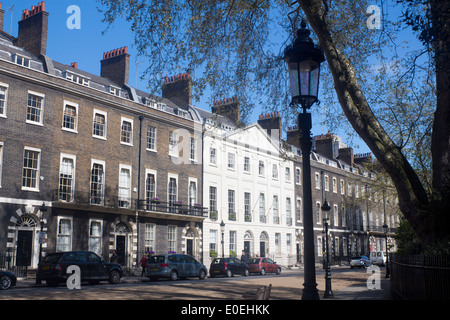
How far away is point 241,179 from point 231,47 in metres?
31.6

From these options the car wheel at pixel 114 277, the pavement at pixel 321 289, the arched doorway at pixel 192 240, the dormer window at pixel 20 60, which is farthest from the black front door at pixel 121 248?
the dormer window at pixel 20 60

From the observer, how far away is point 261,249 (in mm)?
47094

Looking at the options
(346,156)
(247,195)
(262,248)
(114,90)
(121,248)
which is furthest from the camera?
(346,156)

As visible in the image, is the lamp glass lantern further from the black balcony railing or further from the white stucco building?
the white stucco building

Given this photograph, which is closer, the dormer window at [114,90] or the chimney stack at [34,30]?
the chimney stack at [34,30]

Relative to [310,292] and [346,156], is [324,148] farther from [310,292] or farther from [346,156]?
[310,292]

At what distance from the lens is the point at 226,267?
3206cm

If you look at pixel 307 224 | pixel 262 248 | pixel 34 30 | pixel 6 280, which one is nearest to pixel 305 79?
pixel 307 224

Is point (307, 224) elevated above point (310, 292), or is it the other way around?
point (307, 224)

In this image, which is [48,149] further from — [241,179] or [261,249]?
[261,249]

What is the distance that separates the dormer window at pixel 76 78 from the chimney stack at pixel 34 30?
1.80 metres

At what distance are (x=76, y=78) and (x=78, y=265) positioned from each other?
1467 centimetres

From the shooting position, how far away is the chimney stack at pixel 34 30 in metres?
30.4

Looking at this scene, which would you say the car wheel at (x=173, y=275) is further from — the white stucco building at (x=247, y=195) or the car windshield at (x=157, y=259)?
the white stucco building at (x=247, y=195)
